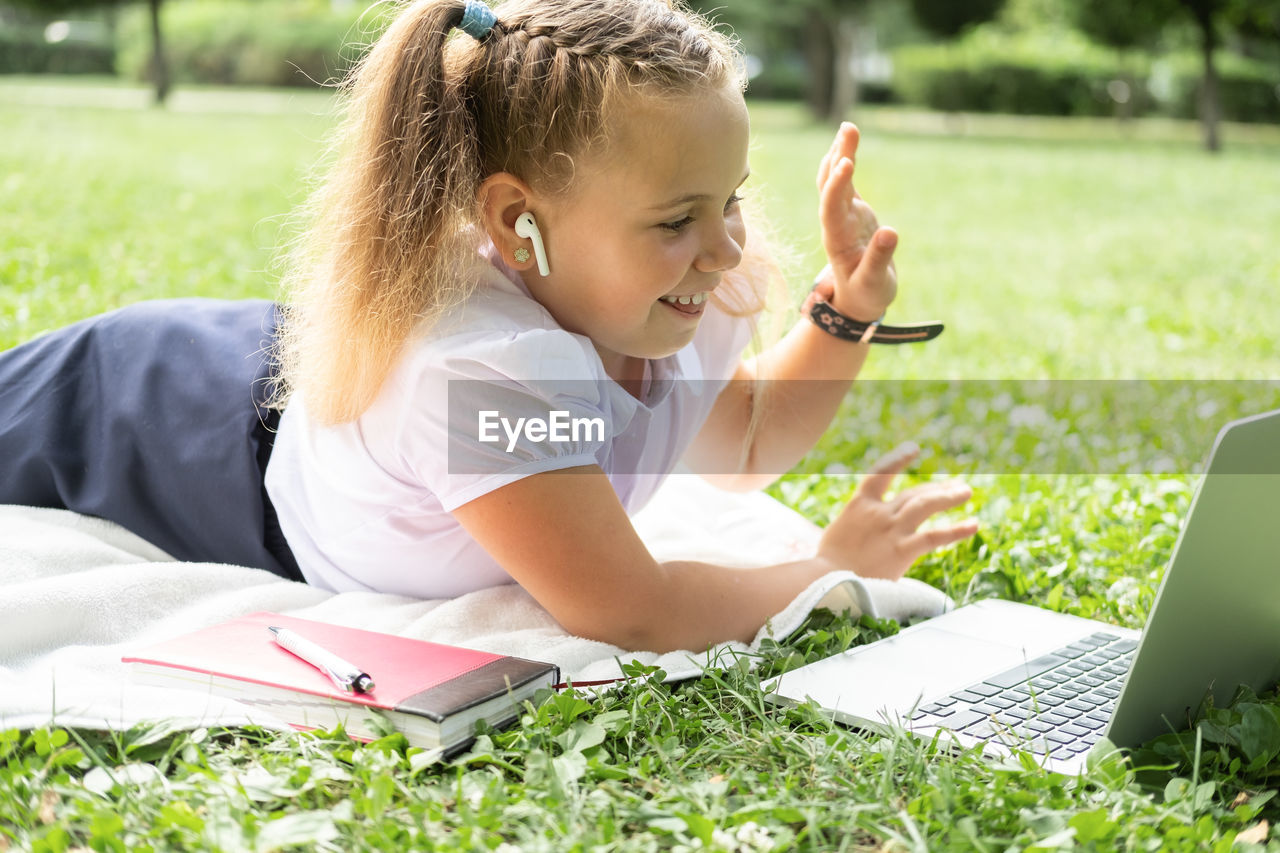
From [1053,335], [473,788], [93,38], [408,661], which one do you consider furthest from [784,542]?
[93,38]

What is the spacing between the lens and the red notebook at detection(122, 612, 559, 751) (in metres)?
1.67

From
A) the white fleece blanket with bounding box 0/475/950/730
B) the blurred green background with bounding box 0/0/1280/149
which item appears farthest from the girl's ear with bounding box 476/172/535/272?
the blurred green background with bounding box 0/0/1280/149

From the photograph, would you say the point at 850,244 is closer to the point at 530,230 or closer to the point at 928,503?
the point at 928,503

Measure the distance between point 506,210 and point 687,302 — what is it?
0.34 metres

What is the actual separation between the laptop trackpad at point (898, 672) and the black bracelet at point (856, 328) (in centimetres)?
64

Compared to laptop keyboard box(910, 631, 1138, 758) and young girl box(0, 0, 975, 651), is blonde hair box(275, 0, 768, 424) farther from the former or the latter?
laptop keyboard box(910, 631, 1138, 758)

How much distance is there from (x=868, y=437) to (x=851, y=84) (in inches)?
824

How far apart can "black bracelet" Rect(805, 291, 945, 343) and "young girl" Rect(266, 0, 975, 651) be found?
0.44 m

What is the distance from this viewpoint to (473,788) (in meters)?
1.55

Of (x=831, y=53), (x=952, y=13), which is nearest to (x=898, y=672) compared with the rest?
(x=831, y=53)

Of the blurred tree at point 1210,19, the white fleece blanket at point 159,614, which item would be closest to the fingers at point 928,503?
the white fleece blanket at point 159,614

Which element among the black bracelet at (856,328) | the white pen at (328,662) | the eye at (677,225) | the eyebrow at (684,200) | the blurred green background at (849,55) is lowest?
the blurred green background at (849,55)

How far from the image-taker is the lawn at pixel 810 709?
4.78 feet

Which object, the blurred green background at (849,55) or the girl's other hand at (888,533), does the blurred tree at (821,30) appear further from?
the girl's other hand at (888,533)
